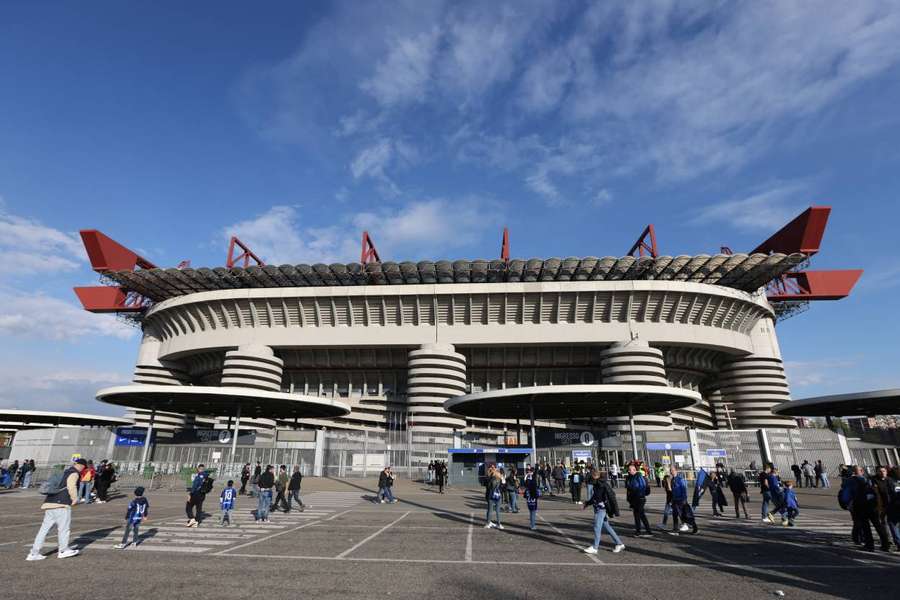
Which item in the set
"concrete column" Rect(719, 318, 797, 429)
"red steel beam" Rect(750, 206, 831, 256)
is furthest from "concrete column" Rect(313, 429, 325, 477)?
"red steel beam" Rect(750, 206, 831, 256)

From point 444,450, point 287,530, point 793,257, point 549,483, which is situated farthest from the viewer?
point 793,257

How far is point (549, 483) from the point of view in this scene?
81.4 feet

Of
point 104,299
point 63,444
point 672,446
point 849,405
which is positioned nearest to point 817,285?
point 849,405

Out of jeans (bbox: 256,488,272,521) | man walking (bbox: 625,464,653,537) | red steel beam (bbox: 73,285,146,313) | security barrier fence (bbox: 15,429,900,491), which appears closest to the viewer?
Answer: man walking (bbox: 625,464,653,537)

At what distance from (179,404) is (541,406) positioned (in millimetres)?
28669

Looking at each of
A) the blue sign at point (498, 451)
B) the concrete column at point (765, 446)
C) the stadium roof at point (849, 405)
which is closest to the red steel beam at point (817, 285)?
the stadium roof at point (849, 405)

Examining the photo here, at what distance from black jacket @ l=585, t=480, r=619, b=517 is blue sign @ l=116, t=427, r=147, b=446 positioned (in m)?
35.3

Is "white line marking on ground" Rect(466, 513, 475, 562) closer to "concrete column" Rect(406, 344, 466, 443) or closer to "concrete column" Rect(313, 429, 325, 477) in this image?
"concrete column" Rect(313, 429, 325, 477)

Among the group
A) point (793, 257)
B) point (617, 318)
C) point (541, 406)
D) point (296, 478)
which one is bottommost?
point (296, 478)

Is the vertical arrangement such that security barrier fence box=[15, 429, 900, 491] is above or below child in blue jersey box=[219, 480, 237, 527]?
above

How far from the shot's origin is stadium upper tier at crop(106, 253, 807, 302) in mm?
43562

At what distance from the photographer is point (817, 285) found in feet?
166

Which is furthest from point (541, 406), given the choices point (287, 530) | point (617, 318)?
point (287, 530)

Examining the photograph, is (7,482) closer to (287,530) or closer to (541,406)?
(287,530)
